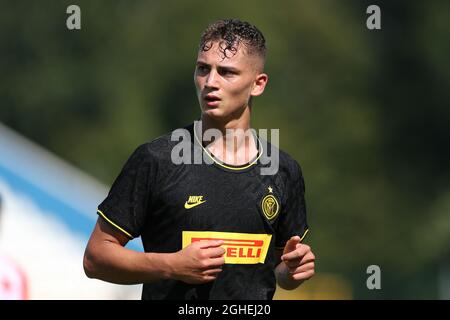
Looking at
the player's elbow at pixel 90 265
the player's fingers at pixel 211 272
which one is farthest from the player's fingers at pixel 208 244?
the player's elbow at pixel 90 265

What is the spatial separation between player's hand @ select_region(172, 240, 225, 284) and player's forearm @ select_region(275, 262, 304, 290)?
0.66m

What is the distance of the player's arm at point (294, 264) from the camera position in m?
5.96

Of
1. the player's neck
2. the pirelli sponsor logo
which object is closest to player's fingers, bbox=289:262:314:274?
the pirelli sponsor logo

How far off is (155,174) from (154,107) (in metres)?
13.3

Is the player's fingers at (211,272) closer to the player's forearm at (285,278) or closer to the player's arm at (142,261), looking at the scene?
the player's arm at (142,261)

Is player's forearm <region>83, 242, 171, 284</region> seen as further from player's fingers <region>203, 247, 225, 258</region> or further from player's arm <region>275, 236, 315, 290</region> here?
player's arm <region>275, 236, 315, 290</region>

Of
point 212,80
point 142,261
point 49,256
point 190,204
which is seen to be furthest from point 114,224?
point 49,256

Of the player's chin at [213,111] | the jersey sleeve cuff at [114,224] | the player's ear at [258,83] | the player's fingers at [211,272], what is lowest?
the player's fingers at [211,272]

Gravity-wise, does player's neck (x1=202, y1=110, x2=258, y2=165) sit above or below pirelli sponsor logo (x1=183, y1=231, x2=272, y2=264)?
above

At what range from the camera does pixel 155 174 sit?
593cm

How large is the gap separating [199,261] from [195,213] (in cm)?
40

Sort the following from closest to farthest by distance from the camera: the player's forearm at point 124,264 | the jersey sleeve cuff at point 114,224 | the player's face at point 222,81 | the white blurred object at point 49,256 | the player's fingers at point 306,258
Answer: the player's forearm at point 124,264 → the jersey sleeve cuff at point 114,224 → the player's face at point 222,81 → the player's fingers at point 306,258 → the white blurred object at point 49,256

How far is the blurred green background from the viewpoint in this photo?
18.6 meters

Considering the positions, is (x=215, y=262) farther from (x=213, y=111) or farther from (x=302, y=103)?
(x=302, y=103)
